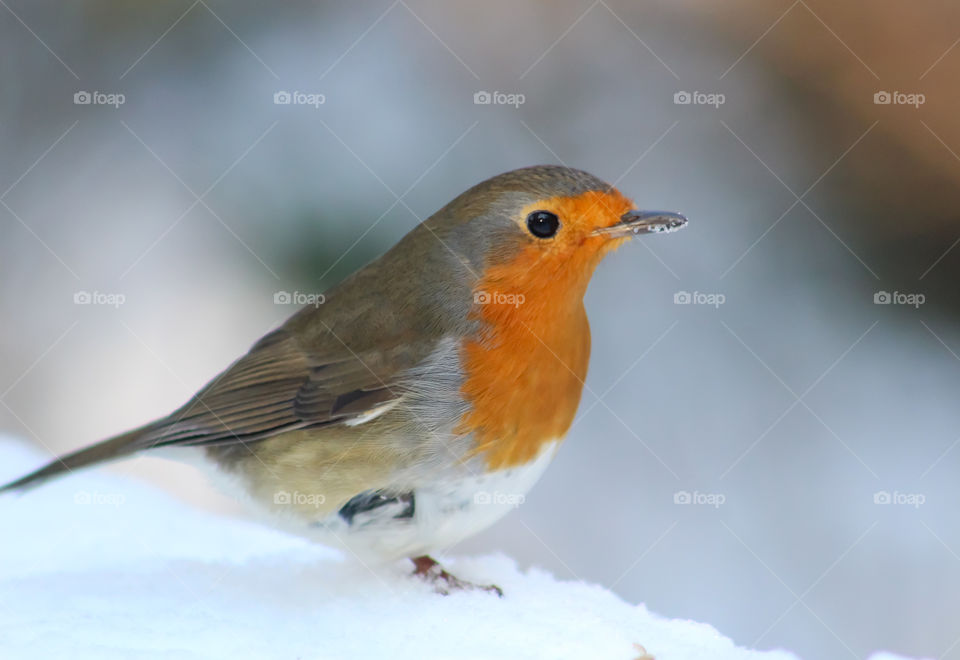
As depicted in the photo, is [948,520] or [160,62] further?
[160,62]

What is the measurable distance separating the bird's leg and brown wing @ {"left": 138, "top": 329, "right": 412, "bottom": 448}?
0.48 m

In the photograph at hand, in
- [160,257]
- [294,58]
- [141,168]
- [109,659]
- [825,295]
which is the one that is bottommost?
[109,659]

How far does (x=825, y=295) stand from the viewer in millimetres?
4379

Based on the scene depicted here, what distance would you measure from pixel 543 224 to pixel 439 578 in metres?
0.99

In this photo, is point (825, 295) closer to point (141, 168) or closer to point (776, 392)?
point (776, 392)

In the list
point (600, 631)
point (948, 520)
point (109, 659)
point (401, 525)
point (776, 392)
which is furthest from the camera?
point (776, 392)

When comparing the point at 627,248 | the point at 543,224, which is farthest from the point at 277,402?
the point at 627,248

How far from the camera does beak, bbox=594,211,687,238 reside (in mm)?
2582

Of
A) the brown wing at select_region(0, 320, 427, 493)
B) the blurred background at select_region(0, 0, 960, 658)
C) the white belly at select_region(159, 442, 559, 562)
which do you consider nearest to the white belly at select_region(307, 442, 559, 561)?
the white belly at select_region(159, 442, 559, 562)

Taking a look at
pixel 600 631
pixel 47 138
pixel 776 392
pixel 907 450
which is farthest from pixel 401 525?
pixel 47 138

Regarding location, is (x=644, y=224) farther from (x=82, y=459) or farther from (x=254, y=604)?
(x=82, y=459)

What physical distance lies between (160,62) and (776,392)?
9.76 ft

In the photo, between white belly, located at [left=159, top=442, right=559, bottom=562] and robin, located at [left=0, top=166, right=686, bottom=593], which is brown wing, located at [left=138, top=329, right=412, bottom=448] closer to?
robin, located at [left=0, top=166, right=686, bottom=593]

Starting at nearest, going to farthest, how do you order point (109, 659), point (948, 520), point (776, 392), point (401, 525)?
point (109, 659) → point (401, 525) → point (948, 520) → point (776, 392)
